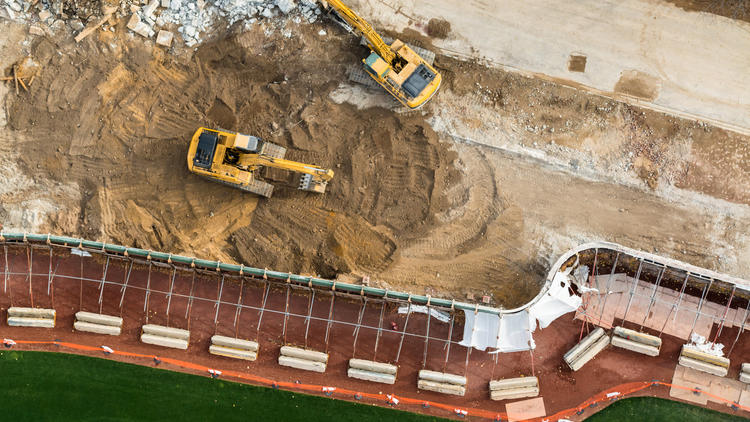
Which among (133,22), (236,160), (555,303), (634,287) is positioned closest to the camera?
(555,303)

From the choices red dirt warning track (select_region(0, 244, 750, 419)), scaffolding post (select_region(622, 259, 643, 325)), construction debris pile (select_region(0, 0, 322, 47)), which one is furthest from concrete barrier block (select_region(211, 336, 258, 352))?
scaffolding post (select_region(622, 259, 643, 325))

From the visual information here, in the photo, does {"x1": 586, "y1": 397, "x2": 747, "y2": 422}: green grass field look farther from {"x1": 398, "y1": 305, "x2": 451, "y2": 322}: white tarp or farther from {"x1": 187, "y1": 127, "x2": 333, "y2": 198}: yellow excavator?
{"x1": 187, "y1": 127, "x2": 333, "y2": 198}: yellow excavator

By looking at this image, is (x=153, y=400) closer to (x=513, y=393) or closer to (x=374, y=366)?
(x=374, y=366)

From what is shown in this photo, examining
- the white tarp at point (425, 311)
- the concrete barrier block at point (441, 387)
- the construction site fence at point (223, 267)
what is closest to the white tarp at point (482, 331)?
the construction site fence at point (223, 267)

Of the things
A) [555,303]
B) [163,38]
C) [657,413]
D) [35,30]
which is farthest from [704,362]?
[35,30]

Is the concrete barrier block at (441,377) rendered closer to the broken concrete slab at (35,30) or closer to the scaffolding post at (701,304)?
the scaffolding post at (701,304)

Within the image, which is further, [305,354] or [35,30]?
[35,30]
